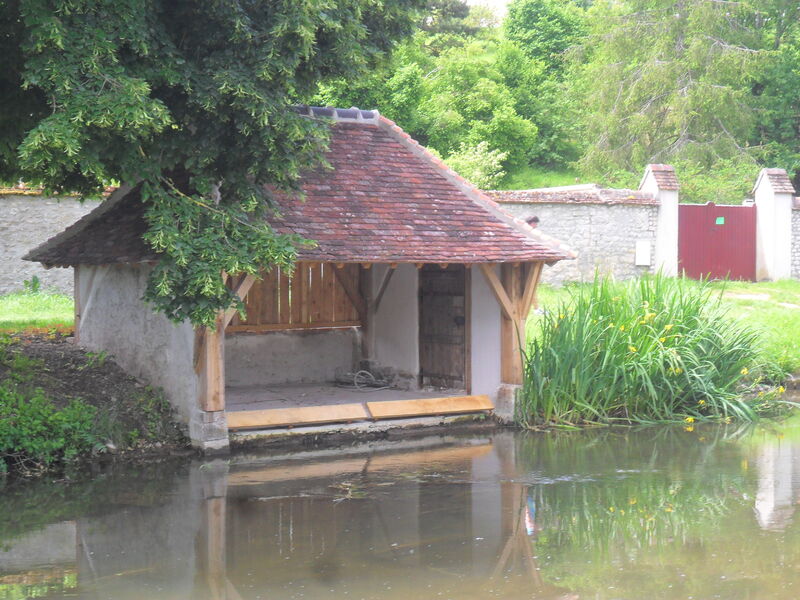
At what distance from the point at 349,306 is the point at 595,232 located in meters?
7.49

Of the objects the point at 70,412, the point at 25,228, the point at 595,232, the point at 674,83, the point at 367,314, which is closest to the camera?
the point at 70,412

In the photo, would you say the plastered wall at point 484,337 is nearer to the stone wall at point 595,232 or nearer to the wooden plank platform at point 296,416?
the wooden plank platform at point 296,416

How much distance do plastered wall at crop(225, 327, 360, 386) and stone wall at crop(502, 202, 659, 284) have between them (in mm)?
6297

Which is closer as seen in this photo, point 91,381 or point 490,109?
point 91,381

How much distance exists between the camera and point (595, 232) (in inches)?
821

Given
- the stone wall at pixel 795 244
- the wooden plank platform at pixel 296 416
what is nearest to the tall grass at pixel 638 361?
the wooden plank platform at pixel 296 416

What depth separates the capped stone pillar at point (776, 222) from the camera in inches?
893

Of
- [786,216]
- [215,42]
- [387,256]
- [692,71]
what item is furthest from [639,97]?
[215,42]

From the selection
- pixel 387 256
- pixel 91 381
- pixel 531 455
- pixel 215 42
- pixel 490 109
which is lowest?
pixel 531 455

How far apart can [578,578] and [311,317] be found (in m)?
8.85

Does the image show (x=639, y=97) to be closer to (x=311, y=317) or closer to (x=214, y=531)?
(x=311, y=317)

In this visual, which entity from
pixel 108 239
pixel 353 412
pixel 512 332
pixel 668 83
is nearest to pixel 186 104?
pixel 108 239

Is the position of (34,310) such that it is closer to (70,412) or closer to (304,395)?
(304,395)

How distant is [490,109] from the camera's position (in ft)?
105
